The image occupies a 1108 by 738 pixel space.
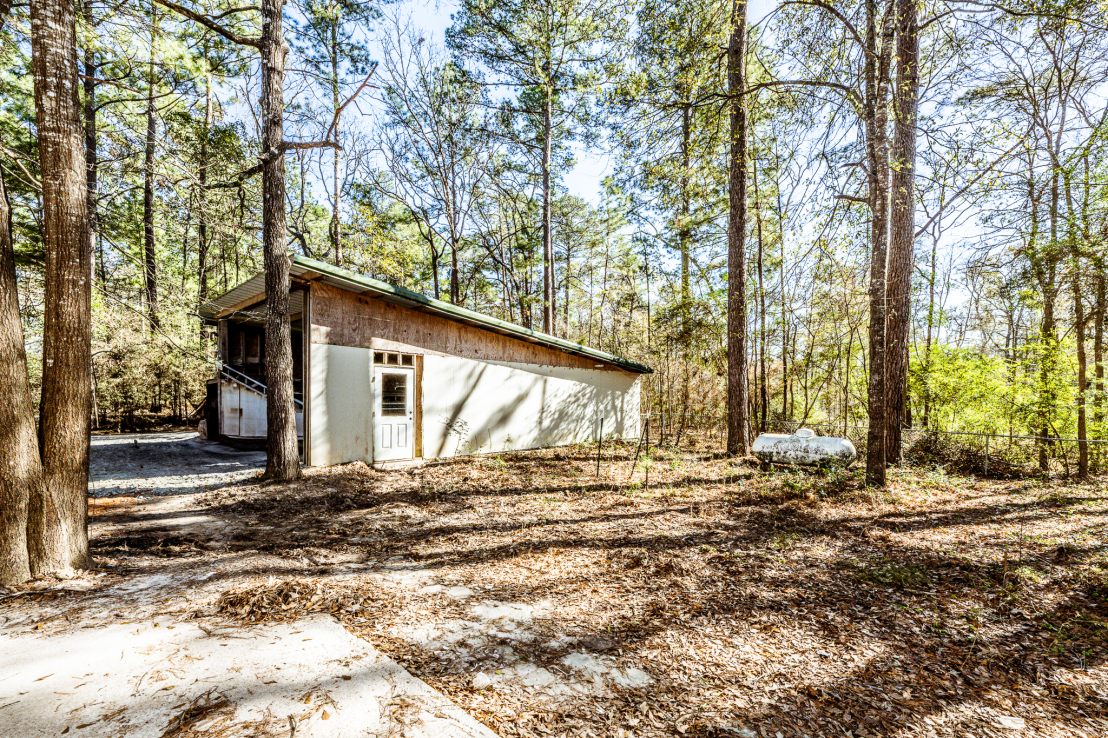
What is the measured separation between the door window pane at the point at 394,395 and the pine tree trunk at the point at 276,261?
1.81 metres

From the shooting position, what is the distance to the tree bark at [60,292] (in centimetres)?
291

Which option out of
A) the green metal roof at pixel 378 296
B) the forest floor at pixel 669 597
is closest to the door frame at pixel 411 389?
the green metal roof at pixel 378 296

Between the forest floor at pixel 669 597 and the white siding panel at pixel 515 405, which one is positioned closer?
the forest floor at pixel 669 597

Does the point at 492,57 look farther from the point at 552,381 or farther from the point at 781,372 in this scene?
the point at 781,372

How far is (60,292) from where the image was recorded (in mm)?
2982

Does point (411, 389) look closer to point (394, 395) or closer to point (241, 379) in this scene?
point (394, 395)

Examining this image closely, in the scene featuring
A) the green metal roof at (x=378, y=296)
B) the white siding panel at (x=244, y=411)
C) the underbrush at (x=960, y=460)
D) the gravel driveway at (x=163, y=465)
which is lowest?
the underbrush at (x=960, y=460)

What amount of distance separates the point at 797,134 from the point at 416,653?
10425mm

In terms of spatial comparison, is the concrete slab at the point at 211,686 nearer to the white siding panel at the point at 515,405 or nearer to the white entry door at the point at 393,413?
the white entry door at the point at 393,413

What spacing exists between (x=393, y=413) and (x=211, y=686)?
6515 millimetres

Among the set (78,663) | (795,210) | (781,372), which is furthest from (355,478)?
(781,372)

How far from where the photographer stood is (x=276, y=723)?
1776mm

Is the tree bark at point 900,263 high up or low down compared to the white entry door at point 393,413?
up

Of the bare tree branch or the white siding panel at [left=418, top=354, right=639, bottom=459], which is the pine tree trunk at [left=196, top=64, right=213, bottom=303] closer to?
the bare tree branch
